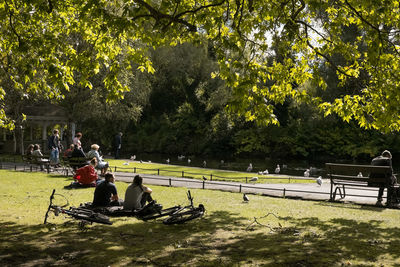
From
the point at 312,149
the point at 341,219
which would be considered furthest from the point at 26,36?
the point at 312,149

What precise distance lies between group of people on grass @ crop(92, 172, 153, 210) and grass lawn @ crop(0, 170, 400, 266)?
1.51 feet

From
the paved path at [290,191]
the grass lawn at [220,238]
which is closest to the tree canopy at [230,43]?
the grass lawn at [220,238]

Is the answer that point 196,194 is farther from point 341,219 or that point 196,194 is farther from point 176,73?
point 176,73

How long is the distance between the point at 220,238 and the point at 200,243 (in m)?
0.57

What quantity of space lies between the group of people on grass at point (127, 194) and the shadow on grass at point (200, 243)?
46 centimetres

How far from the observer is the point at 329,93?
41531 mm

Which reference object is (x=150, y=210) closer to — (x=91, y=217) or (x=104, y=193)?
(x=91, y=217)

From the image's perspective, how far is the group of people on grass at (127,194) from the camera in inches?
356

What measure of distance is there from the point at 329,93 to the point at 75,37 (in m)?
25.2

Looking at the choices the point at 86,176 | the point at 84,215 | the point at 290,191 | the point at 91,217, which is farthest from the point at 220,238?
the point at 86,176

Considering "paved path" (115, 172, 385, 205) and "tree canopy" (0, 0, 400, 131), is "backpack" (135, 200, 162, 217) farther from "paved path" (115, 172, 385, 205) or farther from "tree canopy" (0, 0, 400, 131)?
"paved path" (115, 172, 385, 205)

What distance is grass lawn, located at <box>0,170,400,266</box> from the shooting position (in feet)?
21.4

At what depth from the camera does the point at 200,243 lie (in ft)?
24.7

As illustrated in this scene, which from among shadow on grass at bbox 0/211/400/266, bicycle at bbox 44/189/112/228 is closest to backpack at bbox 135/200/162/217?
shadow on grass at bbox 0/211/400/266
